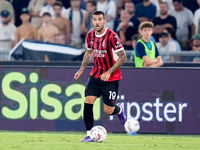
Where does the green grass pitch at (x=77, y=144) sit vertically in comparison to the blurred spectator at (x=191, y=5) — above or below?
below

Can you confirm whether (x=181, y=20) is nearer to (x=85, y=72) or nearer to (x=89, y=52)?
(x=85, y=72)

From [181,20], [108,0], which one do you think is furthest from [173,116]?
[108,0]

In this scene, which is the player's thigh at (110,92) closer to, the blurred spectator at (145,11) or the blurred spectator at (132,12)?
the blurred spectator at (132,12)

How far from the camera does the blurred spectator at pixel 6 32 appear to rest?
15602 mm

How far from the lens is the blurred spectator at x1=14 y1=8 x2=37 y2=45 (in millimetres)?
15391

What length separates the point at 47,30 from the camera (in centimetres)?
1519

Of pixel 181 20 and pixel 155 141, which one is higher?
pixel 181 20

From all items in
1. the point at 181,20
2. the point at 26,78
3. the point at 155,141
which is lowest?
the point at 155,141

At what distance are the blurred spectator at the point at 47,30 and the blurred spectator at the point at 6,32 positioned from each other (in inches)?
37.2

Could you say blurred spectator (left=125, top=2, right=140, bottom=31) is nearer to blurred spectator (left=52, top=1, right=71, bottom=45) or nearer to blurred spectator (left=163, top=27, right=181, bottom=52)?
blurred spectator (left=163, top=27, right=181, bottom=52)

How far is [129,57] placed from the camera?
13.1m

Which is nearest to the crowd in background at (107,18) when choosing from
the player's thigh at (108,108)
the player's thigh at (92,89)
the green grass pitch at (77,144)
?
the player's thigh at (108,108)

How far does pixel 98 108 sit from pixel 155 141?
6.59 ft

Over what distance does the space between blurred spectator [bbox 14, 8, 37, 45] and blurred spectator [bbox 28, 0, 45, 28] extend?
0.81 ft
